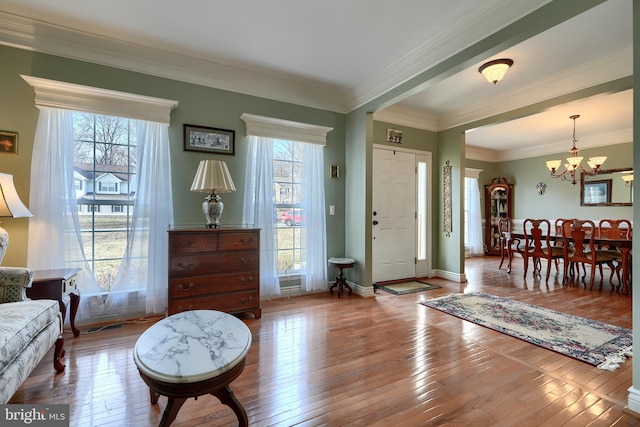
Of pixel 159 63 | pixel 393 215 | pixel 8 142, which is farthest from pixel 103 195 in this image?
pixel 393 215

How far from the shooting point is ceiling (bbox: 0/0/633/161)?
2.30 m

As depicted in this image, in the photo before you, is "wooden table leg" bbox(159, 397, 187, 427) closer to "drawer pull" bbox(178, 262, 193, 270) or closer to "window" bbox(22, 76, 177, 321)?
"drawer pull" bbox(178, 262, 193, 270)

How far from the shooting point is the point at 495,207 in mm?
7637

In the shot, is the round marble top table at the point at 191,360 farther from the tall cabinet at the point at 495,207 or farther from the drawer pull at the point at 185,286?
the tall cabinet at the point at 495,207

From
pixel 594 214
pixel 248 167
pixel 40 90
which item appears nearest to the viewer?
pixel 40 90

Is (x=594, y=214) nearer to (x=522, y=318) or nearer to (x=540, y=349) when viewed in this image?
(x=522, y=318)

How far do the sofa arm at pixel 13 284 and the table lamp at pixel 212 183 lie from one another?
1.34m

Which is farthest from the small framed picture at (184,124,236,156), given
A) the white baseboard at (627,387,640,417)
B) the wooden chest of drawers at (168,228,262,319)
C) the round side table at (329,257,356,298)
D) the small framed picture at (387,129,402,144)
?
the white baseboard at (627,387,640,417)

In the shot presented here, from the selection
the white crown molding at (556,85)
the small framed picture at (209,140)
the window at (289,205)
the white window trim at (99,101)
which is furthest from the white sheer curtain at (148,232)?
the white crown molding at (556,85)

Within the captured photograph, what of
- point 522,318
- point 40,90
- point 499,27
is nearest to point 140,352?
point 40,90

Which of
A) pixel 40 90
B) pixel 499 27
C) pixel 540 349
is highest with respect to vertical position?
pixel 499 27

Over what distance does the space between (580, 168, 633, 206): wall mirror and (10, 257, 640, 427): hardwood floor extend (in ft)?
14.0

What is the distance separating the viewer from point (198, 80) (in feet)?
10.3

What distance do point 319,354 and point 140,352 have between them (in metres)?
1.31
